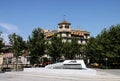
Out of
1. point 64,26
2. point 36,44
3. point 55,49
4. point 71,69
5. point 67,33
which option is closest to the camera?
point 71,69

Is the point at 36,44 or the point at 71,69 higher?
the point at 36,44

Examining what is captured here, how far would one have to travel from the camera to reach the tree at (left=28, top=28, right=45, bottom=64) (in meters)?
52.9

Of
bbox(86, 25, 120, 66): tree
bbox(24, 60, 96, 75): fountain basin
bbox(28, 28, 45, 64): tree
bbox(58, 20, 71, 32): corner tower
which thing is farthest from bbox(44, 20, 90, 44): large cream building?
bbox(24, 60, 96, 75): fountain basin

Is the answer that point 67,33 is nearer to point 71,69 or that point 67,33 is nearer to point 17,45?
point 17,45

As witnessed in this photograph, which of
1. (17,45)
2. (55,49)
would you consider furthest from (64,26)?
(17,45)

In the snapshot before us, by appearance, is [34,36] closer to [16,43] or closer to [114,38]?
[16,43]

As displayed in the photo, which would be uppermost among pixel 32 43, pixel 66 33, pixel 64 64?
pixel 66 33

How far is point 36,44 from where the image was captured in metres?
52.9

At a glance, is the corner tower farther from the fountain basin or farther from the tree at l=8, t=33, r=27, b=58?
the fountain basin

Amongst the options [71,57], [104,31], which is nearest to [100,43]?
[104,31]

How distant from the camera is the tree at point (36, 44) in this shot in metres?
52.9

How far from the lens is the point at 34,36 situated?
178ft

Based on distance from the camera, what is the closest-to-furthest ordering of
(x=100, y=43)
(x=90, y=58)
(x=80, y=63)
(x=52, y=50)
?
(x=80, y=63)
(x=52, y=50)
(x=100, y=43)
(x=90, y=58)

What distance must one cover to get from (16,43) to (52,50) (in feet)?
26.7
